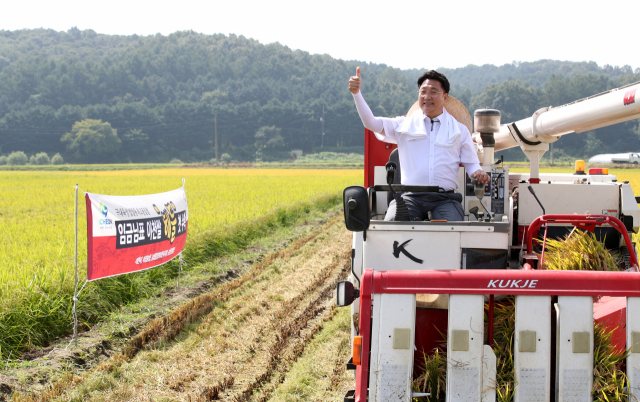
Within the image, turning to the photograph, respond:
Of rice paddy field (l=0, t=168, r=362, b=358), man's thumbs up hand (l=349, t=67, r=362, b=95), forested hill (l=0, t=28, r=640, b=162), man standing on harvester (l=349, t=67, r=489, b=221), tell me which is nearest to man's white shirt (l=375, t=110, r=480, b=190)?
man standing on harvester (l=349, t=67, r=489, b=221)

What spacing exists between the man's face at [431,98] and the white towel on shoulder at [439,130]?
0.18 ft

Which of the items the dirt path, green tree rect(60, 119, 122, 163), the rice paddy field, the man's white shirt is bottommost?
the dirt path

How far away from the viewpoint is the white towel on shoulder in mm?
3674

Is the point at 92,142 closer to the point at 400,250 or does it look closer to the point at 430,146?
the point at 430,146

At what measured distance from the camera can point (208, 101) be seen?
107m

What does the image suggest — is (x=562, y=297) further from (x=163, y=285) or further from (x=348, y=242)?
(x=348, y=242)

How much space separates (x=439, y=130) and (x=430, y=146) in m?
0.16

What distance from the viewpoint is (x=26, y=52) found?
136000mm

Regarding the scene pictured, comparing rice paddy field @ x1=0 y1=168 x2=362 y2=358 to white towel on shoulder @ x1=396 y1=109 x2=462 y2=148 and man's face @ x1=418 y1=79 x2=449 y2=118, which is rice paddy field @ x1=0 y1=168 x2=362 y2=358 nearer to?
white towel on shoulder @ x1=396 y1=109 x2=462 y2=148

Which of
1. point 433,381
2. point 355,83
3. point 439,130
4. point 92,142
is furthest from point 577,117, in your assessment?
point 92,142

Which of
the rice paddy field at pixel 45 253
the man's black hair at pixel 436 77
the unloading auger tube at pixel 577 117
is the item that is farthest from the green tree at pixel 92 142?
the man's black hair at pixel 436 77

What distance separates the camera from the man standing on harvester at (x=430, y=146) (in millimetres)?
3510

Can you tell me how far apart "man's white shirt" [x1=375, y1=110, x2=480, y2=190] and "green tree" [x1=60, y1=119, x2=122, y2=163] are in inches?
3319

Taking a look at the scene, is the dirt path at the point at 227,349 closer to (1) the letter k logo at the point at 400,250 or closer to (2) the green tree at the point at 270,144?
(1) the letter k logo at the point at 400,250
